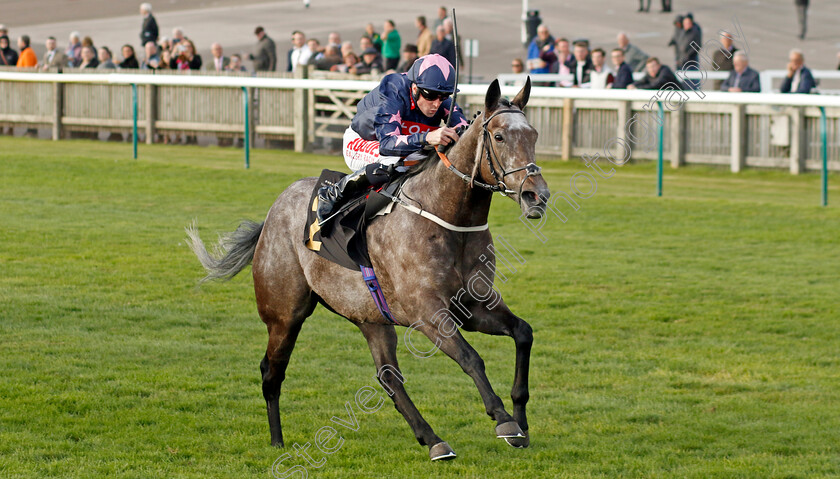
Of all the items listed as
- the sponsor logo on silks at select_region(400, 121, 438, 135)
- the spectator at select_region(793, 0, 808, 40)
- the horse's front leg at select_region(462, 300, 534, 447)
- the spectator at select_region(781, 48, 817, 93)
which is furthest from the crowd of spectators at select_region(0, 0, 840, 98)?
the spectator at select_region(793, 0, 808, 40)

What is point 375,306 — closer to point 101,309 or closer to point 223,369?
point 223,369

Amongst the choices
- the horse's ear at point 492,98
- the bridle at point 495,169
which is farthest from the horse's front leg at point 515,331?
the horse's ear at point 492,98

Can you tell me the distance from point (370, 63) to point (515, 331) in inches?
586

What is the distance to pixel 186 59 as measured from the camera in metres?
21.1

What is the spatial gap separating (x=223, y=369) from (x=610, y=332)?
9.90 ft

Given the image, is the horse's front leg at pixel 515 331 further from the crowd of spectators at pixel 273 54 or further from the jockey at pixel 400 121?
the crowd of spectators at pixel 273 54

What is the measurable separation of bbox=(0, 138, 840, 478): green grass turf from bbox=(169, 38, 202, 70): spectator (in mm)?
6867

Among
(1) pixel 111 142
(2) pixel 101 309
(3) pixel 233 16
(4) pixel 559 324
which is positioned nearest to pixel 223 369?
(2) pixel 101 309

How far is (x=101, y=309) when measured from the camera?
9.09 metres

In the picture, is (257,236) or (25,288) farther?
(25,288)

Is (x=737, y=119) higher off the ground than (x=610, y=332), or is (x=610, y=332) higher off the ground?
(x=737, y=119)

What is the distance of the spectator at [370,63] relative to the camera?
64.4 ft

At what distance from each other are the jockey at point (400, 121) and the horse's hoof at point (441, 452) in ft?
4.22

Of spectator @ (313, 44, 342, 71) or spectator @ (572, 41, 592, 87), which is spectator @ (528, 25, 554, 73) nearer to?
spectator @ (572, 41, 592, 87)
